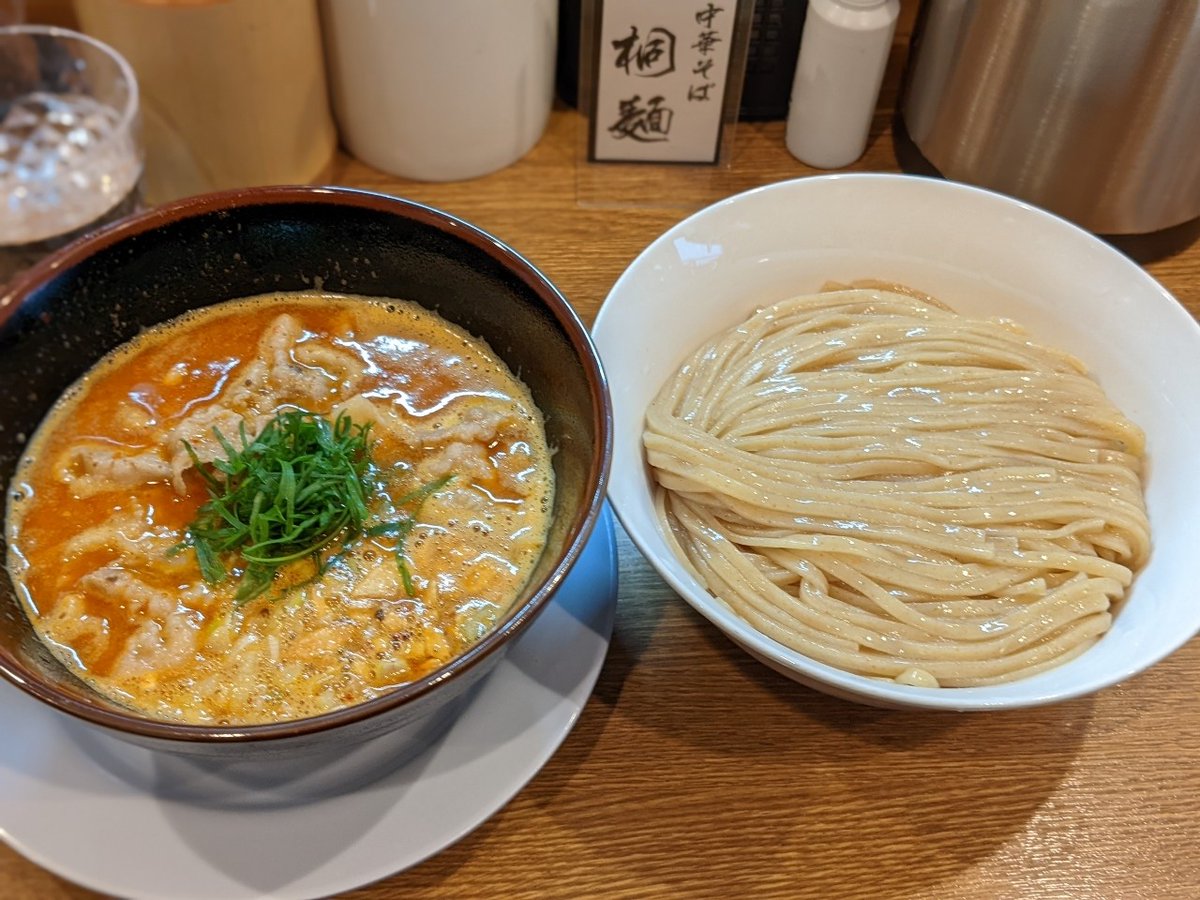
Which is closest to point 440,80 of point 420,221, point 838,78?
point 420,221

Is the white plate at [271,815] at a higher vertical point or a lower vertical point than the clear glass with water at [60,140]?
lower

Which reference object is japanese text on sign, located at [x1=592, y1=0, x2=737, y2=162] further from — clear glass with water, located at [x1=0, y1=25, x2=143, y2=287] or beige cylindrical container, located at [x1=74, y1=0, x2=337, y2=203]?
clear glass with water, located at [x1=0, y1=25, x2=143, y2=287]

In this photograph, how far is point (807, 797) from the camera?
134 cm

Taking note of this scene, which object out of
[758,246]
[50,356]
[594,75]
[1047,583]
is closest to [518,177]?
[594,75]

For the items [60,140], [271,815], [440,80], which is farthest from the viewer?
[60,140]

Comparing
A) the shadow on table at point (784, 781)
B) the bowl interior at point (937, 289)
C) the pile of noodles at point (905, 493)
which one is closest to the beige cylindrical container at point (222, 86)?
the bowl interior at point (937, 289)

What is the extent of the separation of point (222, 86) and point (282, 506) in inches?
35.7

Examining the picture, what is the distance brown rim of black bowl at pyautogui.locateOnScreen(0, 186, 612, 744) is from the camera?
3.20ft

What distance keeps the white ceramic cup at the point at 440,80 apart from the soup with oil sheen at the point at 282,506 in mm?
583

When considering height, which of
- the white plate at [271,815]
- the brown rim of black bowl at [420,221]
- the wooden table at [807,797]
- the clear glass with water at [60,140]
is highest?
the brown rim of black bowl at [420,221]

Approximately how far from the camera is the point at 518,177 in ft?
6.91

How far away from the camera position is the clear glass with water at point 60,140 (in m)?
1.83

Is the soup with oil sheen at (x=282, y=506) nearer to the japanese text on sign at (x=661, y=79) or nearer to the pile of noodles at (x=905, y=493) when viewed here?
the pile of noodles at (x=905, y=493)

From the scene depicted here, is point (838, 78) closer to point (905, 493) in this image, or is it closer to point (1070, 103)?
point (1070, 103)
